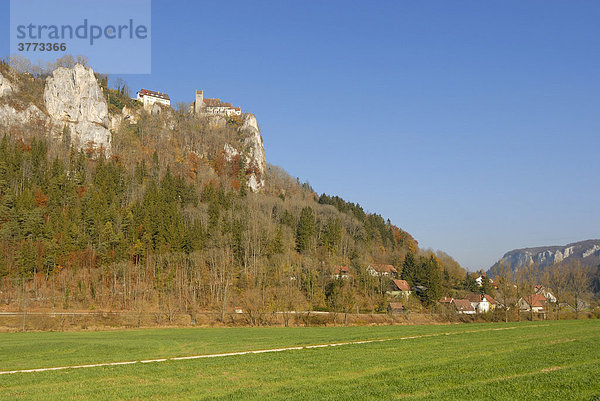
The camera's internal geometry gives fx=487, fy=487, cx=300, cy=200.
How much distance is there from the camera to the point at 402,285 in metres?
104

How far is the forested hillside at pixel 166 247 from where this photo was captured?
259ft

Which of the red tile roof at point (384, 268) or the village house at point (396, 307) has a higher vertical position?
the red tile roof at point (384, 268)

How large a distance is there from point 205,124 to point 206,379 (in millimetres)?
179850

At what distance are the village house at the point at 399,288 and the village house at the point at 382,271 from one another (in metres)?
2.42

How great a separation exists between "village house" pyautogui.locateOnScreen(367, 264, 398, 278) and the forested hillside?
2.69m

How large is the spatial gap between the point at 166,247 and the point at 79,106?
88.7 meters

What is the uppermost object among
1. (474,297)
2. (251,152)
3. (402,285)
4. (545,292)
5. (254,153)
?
(251,152)

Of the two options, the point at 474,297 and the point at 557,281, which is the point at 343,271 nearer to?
the point at 474,297

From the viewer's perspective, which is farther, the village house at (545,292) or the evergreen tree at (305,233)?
the evergreen tree at (305,233)

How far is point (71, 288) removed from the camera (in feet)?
259

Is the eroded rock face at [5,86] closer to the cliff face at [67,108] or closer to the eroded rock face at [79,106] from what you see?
the cliff face at [67,108]

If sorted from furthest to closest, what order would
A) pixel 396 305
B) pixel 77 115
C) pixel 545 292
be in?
pixel 77 115 → pixel 545 292 → pixel 396 305

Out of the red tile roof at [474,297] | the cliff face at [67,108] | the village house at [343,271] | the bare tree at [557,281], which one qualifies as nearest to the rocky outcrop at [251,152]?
the cliff face at [67,108]

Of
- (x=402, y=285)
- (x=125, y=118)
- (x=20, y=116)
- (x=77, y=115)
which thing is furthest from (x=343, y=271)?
(x=125, y=118)
